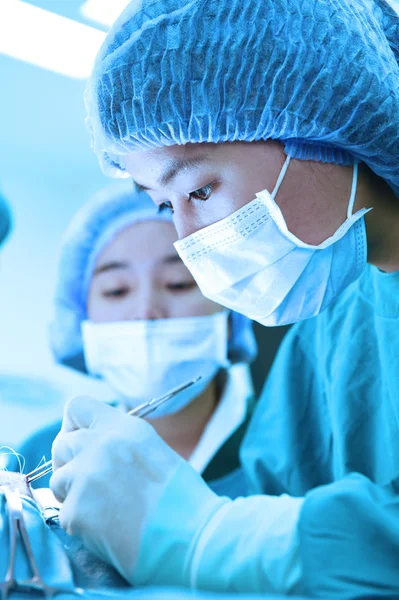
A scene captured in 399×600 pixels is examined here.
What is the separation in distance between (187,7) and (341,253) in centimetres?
52

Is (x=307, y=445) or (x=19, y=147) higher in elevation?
(x=19, y=147)

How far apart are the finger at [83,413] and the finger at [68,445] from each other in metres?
0.03

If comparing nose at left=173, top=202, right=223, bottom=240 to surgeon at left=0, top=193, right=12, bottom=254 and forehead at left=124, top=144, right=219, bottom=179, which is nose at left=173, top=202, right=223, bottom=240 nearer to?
forehead at left=124, top=144, right=219, bottom=179

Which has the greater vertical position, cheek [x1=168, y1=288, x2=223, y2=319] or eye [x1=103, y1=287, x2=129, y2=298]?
eye [x1=103, y1=287, x2=129, y2=298]

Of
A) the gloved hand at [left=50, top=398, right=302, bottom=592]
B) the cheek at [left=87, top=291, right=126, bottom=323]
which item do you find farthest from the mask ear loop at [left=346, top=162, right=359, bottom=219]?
the cheek at [left=87, top=291, right=126, bottom=323]

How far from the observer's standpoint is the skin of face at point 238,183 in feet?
3.74

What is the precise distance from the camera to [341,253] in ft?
4.00

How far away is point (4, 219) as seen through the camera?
2301 millimetres

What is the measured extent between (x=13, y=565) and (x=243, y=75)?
83 centimetres

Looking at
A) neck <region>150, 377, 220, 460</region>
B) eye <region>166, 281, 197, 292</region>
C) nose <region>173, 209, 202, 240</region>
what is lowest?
neck <region>150, 377, 220, 460</region>

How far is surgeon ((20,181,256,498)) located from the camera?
2.03 m

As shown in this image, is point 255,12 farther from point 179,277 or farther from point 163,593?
point 179,277

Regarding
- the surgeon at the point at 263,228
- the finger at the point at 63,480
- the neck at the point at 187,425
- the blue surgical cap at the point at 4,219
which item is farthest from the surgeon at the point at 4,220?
the finger at the point at 63,480

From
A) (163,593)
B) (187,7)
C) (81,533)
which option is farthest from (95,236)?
(163,593)
